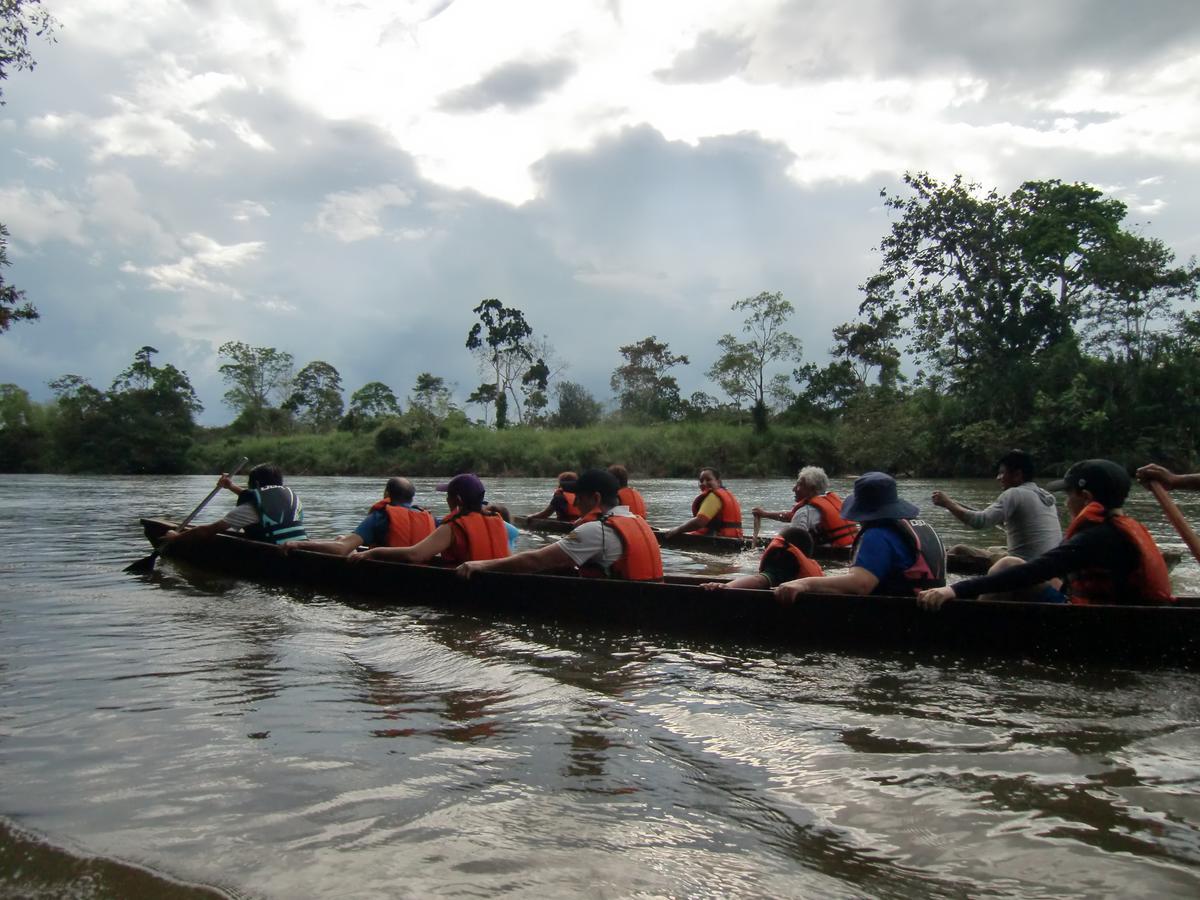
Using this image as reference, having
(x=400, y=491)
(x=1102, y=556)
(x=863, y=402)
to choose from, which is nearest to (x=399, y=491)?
(x=400, y=491)

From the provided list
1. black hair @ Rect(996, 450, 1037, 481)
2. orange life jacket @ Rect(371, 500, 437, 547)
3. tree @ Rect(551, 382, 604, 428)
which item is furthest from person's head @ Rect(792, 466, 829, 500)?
tree @ Rect(551, 382, 604, 428)

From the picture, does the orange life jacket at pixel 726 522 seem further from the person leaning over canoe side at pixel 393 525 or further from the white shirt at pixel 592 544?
the white shirt at pixel 592 544

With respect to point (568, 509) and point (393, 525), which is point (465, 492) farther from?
point (568, 509)

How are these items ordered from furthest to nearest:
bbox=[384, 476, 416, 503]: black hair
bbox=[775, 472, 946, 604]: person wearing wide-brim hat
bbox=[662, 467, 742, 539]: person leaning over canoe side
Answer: bbox=[662, 467, 742, 539]: person leaning over canoe side, bbox=[384, 476, 416, 503]: black hair, bbox=[775, 472, 946, 604]: person wearing wide-brim hat

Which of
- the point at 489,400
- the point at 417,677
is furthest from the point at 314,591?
the point at 489,400

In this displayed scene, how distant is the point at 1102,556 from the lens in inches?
183

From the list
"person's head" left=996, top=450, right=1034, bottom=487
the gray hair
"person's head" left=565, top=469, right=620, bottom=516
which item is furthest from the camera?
the gray hair

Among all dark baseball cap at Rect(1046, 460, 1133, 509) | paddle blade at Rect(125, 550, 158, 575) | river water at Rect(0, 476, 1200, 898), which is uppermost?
dark baseball cap at Rect(1046, 460, 1133, 509)

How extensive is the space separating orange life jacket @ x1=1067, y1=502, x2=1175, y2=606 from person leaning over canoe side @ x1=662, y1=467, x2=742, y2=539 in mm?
6119

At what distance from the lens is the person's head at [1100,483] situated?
4547 millimetres

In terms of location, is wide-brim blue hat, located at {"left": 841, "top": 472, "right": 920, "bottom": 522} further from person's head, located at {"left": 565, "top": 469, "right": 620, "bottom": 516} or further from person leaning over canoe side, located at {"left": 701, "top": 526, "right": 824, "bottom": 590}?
person's head, located at {"left": 565, "top": 469, "right": 620, "bottom": 516}

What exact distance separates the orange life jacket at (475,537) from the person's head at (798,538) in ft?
7.14

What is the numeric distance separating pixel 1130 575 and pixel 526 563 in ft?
11.8

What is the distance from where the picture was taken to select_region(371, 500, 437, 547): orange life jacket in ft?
24.6
